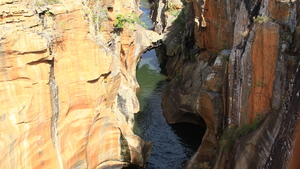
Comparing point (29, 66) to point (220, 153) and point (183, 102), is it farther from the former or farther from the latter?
point (183, 102)

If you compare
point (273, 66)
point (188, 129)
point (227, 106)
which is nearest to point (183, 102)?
point (188, 129)

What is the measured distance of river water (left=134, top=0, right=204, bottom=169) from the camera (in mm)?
18594

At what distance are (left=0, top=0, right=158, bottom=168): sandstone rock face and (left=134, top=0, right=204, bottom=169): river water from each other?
2262mm

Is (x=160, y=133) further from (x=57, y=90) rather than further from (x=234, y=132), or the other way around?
(x=57, y=90)

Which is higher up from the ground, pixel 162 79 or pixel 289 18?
pixel 289 18

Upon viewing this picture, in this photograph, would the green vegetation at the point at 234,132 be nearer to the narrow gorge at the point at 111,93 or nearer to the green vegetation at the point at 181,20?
the narrow gorge at the point at 111,93

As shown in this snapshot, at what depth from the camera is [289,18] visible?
473 inches

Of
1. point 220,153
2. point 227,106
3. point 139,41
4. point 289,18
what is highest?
point 289,18

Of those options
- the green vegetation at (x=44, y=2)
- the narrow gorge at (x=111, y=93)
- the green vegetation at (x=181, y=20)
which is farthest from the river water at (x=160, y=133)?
the green vegetation at (x=44, y=2)

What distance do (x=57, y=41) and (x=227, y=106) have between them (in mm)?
8207

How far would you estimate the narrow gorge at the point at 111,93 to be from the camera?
35.9 feet

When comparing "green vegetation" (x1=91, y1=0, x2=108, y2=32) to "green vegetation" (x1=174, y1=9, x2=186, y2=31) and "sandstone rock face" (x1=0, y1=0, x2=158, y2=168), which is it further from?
"green vegetation" (x1=174, y1=9, x2=186, y2=31)

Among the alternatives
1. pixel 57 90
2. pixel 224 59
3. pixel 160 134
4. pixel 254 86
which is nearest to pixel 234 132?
pixel 254 86

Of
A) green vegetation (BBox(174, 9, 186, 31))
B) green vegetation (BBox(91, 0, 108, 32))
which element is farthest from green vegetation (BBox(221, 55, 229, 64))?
green vegetation (BBox(174, 9, 186, 31))
